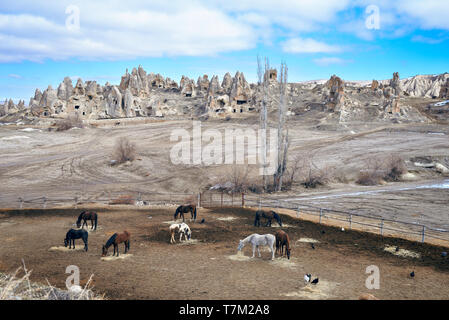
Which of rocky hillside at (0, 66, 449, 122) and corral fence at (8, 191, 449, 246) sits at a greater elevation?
rocky hillside at (0, 66, 449, 122)

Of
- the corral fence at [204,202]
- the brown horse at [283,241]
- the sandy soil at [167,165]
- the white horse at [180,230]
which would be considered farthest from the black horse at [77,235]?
the sandy soil at [167,165]

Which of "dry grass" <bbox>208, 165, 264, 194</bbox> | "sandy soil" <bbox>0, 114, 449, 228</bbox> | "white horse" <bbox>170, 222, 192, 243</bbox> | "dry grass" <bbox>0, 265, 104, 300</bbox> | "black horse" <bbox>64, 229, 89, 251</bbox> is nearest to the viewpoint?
"dry grass" <bbox>0, 265, 104, 300</bbox>

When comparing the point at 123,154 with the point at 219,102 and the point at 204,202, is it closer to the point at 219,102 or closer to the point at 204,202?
the point at 204,202

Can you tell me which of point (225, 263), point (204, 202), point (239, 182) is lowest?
point (204, 202)

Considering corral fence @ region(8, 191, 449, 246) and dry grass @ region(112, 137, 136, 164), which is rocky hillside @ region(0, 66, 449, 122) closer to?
dry grass @ region(112, 137, 136, 164)

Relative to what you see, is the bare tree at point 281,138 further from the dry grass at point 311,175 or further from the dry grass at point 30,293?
the dry grass at point 30,293

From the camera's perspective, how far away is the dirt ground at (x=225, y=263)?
10.4 metres

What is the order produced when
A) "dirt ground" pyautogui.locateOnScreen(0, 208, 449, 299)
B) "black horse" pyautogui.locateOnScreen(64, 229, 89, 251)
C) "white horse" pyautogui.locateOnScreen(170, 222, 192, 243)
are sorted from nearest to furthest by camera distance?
"dirt ground" pyautogui.locateOnScreen(0, 208, 449, 299)
"black horse" pyautogui.locateOnScreen(64, 229, 89, 251)
"white horse" pyautogui.locateOnScreen(170, 222, 192, 243)

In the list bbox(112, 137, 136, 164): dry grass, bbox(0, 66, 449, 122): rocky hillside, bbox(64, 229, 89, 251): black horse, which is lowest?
bbox(64, 229, 89, 251): black horse

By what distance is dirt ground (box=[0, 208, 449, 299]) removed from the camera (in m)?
10.4

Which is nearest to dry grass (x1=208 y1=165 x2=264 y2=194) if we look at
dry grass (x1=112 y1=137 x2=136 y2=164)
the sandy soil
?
the sandy soil

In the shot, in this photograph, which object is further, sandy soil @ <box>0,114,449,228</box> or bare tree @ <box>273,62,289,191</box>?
bare tree @ <box>273,62,289,191</box>

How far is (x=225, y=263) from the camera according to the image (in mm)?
13164

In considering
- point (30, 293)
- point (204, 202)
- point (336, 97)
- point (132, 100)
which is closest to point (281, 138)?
point (204, 202)
